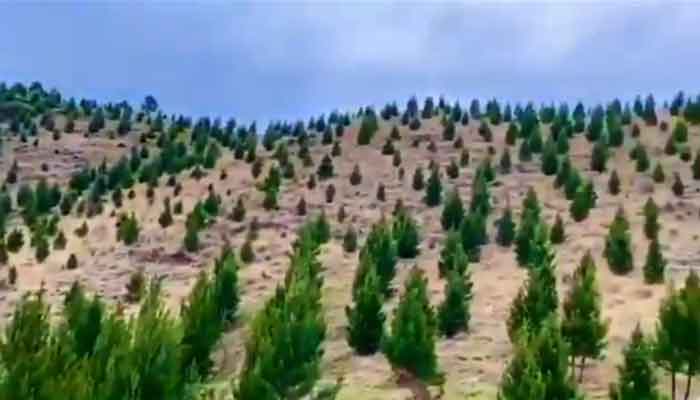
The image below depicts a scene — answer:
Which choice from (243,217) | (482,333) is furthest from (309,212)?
(482,333)

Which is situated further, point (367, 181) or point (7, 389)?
point (367, 181)

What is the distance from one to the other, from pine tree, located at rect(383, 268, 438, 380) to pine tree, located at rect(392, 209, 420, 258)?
881 cm

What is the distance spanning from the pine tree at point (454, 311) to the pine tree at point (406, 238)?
5540 millimetres

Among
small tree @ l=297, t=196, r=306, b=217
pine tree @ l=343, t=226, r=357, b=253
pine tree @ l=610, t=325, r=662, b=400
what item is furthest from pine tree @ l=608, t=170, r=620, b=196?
pine tree @ l=610, t=325, r=662, b=400

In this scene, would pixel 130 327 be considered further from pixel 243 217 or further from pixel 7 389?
pixel 243 217

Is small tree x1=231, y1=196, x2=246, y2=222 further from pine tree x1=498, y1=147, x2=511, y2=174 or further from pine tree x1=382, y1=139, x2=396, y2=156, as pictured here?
pine tree x1=498, y1=147, x2=511, y2=174

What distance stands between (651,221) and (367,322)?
10.4 meters

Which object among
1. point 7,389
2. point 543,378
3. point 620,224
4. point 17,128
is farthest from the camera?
point 17,128

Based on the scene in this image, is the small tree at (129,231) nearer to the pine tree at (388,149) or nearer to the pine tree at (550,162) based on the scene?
the pine tree at (388,149)

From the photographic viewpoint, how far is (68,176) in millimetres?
45781

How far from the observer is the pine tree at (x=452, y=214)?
33.5m

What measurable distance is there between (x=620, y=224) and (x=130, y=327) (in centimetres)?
1456

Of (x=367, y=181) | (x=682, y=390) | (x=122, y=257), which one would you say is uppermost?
(x=367, y=181)

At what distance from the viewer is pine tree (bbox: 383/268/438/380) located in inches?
830
